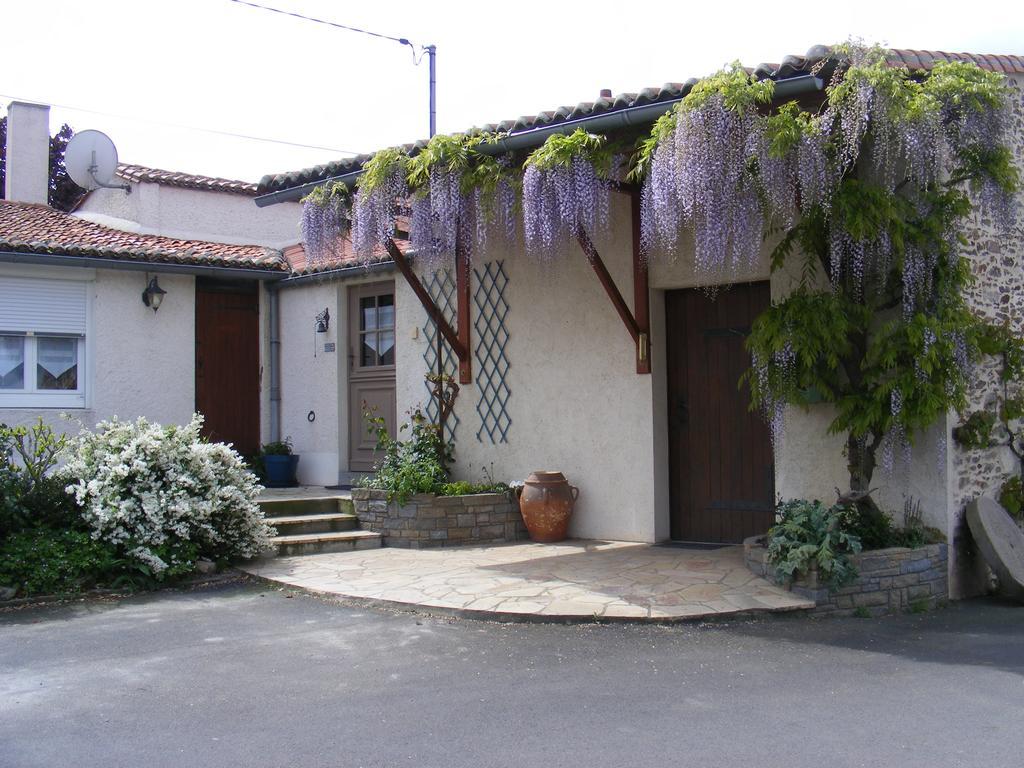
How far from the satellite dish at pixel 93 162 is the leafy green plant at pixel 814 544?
Answer: 9.99 meters

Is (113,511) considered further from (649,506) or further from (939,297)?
(939,297)

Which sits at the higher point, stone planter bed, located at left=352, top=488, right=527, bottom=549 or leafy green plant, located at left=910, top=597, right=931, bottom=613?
stone planter bed, located at left=352, top=488, right=527, bottom=549

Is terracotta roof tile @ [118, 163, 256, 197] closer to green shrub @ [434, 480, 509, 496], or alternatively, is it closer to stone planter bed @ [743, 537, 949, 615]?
green shrub @ [434, 480, 509, 496]

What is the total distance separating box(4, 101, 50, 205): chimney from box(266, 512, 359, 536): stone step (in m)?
7.26

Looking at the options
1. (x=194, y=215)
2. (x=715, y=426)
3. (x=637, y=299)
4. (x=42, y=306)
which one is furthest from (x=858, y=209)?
(x=194, y=215)

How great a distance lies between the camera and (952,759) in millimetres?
3451

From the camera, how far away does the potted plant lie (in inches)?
430

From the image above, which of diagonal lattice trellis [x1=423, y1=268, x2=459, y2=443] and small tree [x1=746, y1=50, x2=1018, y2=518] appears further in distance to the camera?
diagonal lattice trellis [x1=423, y1=268, x2=459, y2=443]

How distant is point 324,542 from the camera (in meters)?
8.01

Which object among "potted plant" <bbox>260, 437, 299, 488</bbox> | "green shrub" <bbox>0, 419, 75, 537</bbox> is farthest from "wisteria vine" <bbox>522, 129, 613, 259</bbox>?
"potted plant" <bbox>260, 437, 299, 488</bbox>

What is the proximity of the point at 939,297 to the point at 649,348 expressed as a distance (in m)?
2.34

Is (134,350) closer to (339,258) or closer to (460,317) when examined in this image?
(339,258)

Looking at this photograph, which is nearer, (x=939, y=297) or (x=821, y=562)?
(x=821, y=562)

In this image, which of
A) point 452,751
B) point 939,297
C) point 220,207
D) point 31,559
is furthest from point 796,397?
point 220,207
